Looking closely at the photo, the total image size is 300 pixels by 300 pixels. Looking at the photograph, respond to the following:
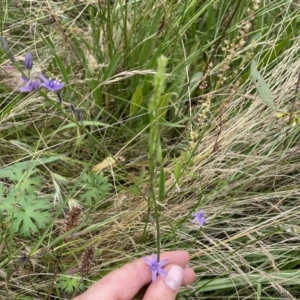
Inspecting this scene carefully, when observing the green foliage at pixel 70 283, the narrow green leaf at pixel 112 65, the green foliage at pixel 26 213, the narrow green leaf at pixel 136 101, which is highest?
the narrow green leaf at pixel 112 65

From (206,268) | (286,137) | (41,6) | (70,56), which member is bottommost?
(206,268)

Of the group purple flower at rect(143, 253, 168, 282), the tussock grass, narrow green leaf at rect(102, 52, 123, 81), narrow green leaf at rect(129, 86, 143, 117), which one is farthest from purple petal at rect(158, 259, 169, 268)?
narrow green leaf at rect(102, 52, 123, 81)

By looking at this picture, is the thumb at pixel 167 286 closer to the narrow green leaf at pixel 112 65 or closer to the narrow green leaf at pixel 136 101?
A: the narrow green leaf at pixel 136 101

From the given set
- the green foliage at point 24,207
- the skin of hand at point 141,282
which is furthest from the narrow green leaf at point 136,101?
the skin of hand at point 141,282

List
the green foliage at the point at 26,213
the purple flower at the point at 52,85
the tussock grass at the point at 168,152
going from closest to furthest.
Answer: the purple flower at the point at 52,85 → the green foliage at the point at 26,213 → the tussock grass at the point at 168,152

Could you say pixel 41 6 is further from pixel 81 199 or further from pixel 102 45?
pixel 81 199

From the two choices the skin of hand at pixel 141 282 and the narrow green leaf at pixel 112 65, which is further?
the narrow green leaf at pixel 112 65

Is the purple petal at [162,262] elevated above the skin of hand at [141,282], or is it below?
above

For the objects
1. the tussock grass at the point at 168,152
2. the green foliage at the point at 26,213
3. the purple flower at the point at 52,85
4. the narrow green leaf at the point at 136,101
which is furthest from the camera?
the narrow green leaf at the point at 136,101

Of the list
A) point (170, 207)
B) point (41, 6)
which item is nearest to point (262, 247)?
point (170, 207)
